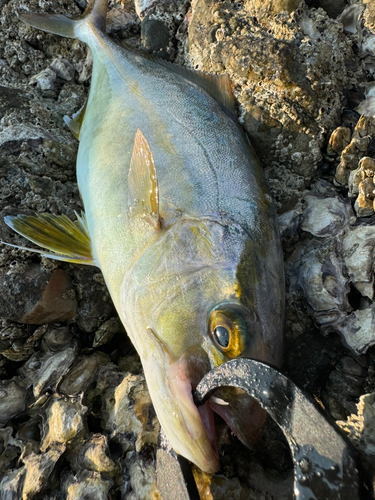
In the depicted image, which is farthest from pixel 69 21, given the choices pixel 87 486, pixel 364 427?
pixel 364 427

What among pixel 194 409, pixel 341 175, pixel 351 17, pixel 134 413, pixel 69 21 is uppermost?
pixel 69 21

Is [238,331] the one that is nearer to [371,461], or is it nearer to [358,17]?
[371,461]

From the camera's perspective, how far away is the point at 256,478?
1.36 metres

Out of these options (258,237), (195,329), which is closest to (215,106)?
(258,237)

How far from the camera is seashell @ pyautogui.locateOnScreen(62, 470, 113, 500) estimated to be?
1350 millimetres

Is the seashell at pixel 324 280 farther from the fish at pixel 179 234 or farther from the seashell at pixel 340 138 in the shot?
the seashell at pixel 340 138

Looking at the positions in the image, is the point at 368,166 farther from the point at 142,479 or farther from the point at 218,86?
the point at 142,479

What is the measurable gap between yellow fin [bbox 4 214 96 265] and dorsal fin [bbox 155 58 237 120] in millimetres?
1241

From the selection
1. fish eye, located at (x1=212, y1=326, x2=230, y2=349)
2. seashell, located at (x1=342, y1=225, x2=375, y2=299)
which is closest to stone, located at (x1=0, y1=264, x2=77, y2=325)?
fish eye, located at (x1=212, y1=326, x2=230, y2=349)

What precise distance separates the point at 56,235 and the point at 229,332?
4.00ft

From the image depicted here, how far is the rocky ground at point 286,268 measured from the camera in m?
1.46

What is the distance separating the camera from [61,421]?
63.3 inches

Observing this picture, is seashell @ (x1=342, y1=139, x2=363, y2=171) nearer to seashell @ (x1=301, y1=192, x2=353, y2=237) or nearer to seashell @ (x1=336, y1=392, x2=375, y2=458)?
seashell @ (x1=301, y1=192, x2=353, y2=237)

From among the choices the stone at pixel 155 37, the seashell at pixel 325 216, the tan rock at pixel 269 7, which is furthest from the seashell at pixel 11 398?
the tan rock at pixel 269 7
